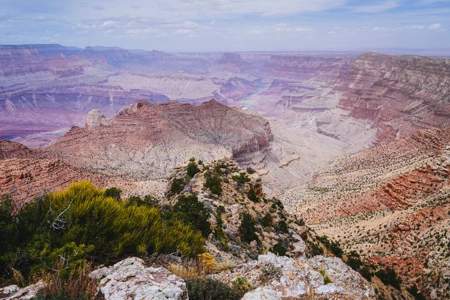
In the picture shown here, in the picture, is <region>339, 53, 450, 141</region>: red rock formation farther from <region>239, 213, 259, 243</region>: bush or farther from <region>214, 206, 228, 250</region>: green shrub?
<region>214, 206, 228, 250</region>: green shrub

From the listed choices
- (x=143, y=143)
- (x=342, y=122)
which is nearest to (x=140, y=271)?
(x=143, y=143)

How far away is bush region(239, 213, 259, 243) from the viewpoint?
16.5 meters

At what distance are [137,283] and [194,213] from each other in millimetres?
7818

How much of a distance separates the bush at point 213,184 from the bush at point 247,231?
2.22 m

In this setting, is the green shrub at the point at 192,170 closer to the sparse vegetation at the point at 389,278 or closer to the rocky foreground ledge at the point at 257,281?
the sparse vegetation at the point at 389,278

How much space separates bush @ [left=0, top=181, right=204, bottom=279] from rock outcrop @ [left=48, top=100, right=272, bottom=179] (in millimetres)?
53808

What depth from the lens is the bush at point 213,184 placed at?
19498 mm

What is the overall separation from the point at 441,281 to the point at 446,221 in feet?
22.4

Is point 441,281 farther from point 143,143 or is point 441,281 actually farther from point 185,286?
point 143,143

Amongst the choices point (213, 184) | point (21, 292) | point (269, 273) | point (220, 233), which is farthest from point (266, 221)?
point (21, 292)

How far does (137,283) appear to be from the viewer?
715 cm

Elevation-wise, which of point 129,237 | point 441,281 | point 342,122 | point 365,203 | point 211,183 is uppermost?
point 129,237

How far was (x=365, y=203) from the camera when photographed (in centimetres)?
4103

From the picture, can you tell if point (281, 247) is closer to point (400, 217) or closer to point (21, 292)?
point (21, 292)
